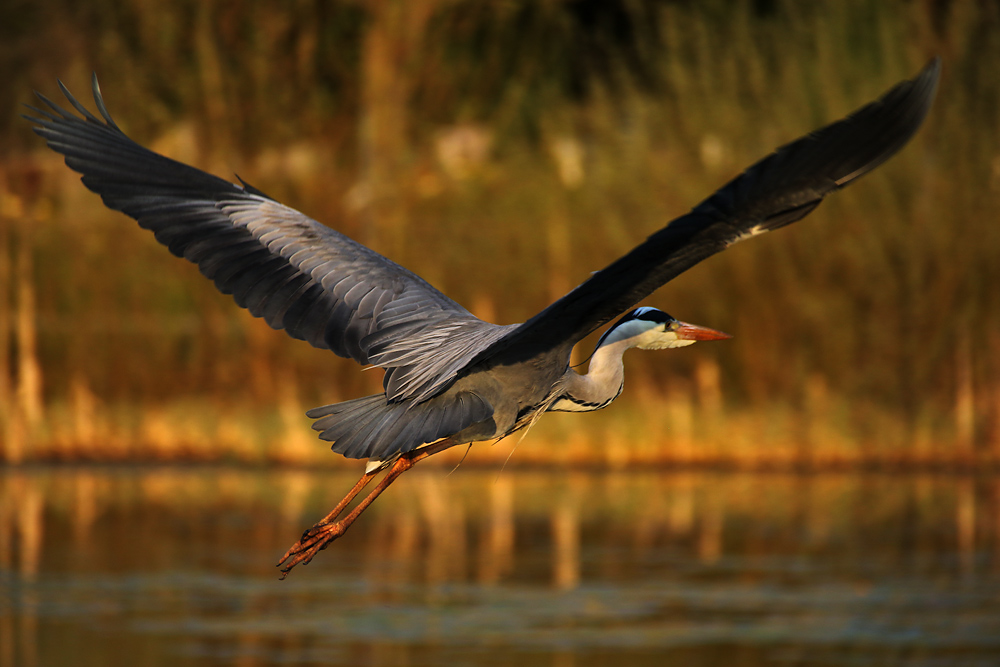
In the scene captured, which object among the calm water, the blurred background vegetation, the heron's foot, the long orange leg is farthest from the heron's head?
the blurred background vegetation

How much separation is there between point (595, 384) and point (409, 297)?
888 millimetres

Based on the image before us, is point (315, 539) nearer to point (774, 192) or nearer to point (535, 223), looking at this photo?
point (774, 192)

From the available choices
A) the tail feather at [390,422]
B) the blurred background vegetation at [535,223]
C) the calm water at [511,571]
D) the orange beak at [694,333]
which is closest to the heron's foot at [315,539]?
the tail feather at [390,422]

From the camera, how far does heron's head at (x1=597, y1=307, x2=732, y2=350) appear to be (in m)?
6.20

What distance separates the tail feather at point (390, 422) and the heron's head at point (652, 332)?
73cm

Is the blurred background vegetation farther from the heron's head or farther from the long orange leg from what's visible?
the long orange leg

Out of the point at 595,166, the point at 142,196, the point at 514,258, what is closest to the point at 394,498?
the point at 514,258

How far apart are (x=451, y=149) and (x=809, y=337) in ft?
27.6

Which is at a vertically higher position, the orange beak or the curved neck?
the orange beak

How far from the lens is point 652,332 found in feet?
20.4

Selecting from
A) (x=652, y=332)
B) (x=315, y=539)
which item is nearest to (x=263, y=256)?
(x=315, y=539)

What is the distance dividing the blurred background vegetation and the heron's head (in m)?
11.8

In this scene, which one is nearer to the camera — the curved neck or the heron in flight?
the heron in flight

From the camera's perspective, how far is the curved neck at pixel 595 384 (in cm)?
612
